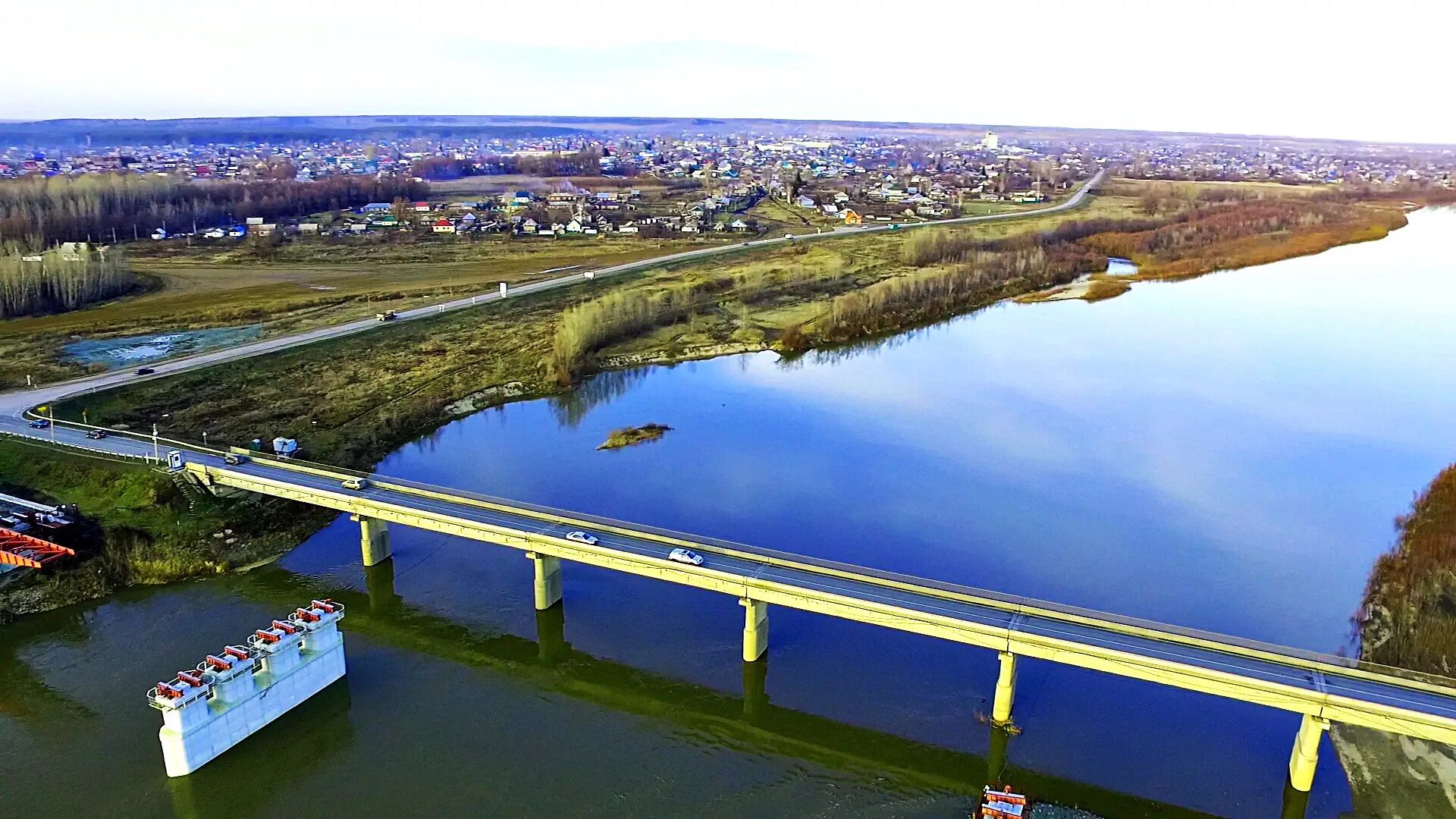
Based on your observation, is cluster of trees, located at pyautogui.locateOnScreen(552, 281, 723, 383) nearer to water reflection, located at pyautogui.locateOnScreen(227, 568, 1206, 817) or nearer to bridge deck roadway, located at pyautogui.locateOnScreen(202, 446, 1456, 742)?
bridge deck roadway, located at pyautogui.locateOnScreen(202, 446, 1456, 742)

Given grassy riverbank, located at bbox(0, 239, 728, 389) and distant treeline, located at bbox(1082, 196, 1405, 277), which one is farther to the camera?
distant treeline, located at bbox(1082, 196, 1405, 277)

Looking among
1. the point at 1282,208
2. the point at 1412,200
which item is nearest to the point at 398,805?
the point at 1282,208

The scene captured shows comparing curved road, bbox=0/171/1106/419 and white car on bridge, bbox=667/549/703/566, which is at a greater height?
curved road, bbox=0/171/1106/419

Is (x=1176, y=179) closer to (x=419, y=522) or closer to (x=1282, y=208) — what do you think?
(x=1282, y=208)

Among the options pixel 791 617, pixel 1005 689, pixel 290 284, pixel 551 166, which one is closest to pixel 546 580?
pixel 791 617

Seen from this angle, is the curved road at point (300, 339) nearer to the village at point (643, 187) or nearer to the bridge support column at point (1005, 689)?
the village at point (643, 187)

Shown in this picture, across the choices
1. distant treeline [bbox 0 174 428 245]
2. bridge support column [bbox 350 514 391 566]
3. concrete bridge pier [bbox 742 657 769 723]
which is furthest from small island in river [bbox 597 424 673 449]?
distant treeline [bbox 0 174 428 245]

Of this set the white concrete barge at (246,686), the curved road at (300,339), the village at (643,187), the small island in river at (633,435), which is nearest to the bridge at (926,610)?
the white concrete barge at (246,686)
